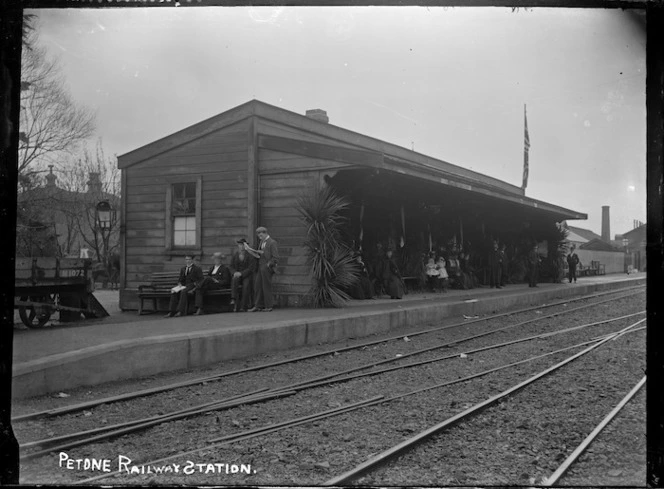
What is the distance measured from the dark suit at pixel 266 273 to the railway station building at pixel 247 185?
2.17 ft

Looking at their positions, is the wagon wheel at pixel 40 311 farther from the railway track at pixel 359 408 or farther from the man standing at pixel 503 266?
the man standing at pixel 503 266

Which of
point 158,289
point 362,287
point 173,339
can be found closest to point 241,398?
point 173,339

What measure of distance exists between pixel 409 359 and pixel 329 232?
3.69 metres

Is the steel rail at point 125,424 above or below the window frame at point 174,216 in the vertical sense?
below

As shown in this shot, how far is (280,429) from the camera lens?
A: 169 inches

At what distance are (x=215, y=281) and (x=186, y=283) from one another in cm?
69

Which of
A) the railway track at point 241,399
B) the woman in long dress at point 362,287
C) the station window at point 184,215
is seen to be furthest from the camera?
the woman in long dress at point 362,287

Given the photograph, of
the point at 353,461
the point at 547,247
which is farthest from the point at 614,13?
the point at 547,247

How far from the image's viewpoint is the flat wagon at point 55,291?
25.5 ft

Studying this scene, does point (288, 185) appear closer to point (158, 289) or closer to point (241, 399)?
point (158, 289)

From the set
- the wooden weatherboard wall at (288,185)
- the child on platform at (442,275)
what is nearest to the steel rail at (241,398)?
the wooden weatherboard wall at (288,185)

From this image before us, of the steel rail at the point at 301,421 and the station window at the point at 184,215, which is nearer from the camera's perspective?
the steel rail at the point at 301,421

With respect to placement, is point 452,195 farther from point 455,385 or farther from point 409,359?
point 455,385

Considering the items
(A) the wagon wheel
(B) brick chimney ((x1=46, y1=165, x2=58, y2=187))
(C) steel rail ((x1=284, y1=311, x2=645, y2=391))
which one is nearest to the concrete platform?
(A) the wagon wheel
